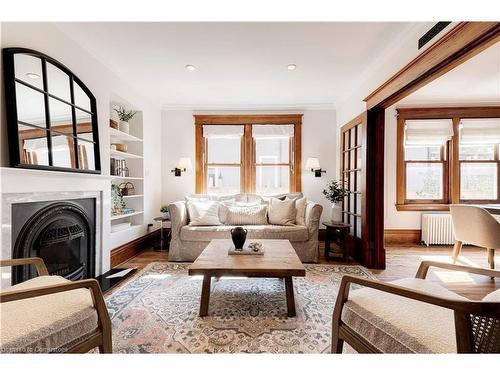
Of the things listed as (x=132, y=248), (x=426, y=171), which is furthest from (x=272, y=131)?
(x=132, y=248)

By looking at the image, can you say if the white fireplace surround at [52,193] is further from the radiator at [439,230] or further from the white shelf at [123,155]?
the radiator at [439,230]

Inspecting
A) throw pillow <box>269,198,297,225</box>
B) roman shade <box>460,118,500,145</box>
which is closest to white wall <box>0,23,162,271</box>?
throw pillow <box>269,198,297,225</box>

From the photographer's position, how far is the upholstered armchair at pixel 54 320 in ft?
3.05

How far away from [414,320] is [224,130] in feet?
13.2

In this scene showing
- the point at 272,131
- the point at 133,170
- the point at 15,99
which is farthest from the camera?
the point at 272,131

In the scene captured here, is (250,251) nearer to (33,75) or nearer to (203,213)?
(203,213)

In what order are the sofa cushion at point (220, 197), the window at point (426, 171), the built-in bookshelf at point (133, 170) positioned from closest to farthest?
the built-in bookshelf at point (133, 170) → the sofa cushion at point (220, 197) → the window at point (426, 171)

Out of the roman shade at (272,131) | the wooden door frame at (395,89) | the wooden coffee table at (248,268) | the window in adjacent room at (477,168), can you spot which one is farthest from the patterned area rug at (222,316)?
the window in adjacent room at (477,168)

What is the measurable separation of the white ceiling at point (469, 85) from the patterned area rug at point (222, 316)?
118 inches

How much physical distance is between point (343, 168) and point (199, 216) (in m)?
2.58

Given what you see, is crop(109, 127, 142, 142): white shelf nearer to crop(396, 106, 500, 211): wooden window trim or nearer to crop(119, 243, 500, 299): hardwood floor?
crop(119, 243, 500, 299): hardwood floor

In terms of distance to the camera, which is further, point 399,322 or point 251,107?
point 251,107

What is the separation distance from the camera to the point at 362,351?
107 centimetres

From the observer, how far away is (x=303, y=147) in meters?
4.47
